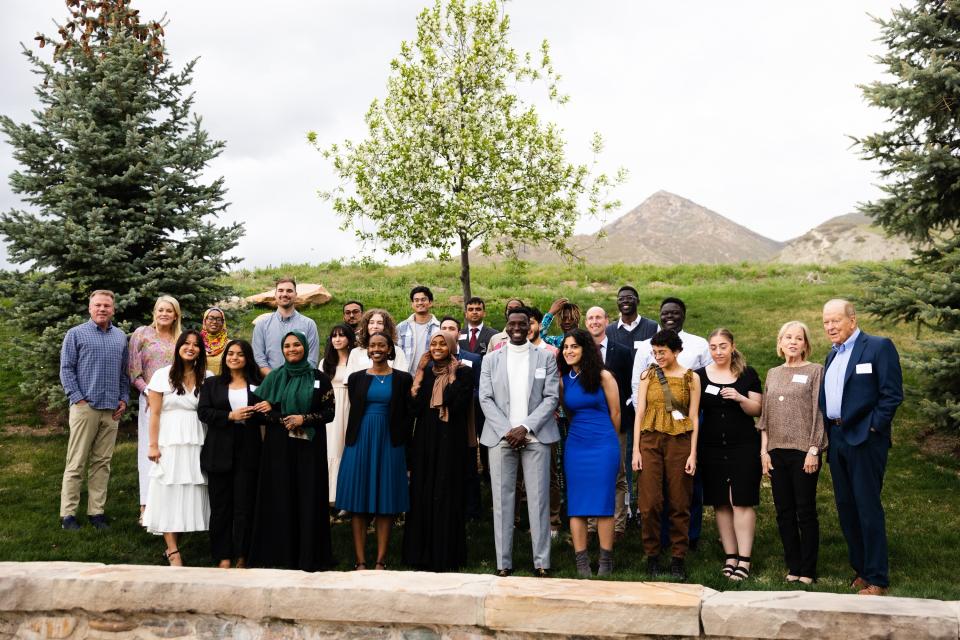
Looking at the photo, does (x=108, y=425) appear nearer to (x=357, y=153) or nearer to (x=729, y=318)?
(x=357, y=153)

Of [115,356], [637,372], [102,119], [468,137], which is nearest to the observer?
[637,372]

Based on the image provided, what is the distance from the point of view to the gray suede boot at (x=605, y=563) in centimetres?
602

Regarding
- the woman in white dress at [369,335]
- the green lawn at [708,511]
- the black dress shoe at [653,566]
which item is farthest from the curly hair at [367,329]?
the black dress shoe at [653,566]

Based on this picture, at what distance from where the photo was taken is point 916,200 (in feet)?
30.9

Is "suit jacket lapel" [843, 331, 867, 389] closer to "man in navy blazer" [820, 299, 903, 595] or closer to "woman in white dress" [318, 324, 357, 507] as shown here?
"man in navy blazer" [820, 299, 903, 595]

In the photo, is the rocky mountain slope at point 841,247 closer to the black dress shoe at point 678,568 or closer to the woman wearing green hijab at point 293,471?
the black dress shoe at point 678,568

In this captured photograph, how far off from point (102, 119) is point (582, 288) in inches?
484

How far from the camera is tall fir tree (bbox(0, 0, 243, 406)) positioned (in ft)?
33.5

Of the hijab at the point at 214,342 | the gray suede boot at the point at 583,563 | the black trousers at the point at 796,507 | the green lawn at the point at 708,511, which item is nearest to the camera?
the black trousers at the point at 796,507

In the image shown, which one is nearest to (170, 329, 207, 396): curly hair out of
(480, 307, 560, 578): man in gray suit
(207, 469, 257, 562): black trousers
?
(207, 469, 257, 562): black trousers

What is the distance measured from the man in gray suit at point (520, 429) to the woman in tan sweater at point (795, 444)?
1.65 m

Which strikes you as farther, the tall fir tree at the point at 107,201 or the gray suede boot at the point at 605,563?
the tall fir tree at the point at 107,201

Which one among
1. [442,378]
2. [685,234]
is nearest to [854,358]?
[442,378]

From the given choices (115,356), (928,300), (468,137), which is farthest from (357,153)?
(928,300)
